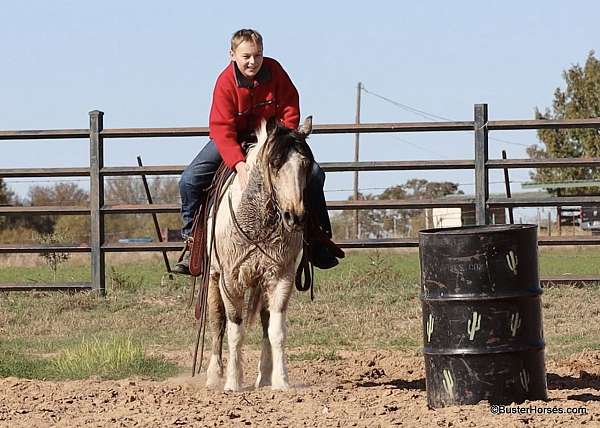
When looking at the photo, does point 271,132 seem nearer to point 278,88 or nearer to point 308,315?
point 278,88

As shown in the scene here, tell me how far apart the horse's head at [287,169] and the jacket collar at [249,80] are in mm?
588

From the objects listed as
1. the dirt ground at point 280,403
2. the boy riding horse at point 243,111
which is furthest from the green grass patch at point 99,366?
the boy riding horse at point 243,111

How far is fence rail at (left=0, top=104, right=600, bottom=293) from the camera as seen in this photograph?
1366cm

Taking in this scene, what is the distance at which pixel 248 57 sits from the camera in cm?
773

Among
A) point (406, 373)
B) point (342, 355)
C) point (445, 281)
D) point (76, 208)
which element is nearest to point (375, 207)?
point (76, 208)

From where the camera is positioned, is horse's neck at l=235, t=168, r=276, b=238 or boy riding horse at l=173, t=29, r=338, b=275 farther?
boy riding horse at l=173, t=29, r=338, b=275

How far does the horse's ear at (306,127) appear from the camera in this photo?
7.50m

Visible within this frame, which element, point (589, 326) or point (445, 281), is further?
point (589, 326)

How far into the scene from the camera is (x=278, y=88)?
8031 millimetres

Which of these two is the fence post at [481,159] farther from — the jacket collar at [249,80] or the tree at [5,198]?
the tree at [5,198]

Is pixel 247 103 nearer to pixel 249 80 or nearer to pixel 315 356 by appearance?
pixel 249 80

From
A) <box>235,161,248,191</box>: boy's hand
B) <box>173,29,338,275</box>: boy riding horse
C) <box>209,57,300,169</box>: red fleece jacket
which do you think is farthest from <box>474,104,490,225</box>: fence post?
<box>235,161,248,191</box>: boy's hand

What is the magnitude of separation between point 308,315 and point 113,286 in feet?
10.2

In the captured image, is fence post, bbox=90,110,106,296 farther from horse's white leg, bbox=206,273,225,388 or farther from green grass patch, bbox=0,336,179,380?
horse's white leg, bbox=206,273,225,388
